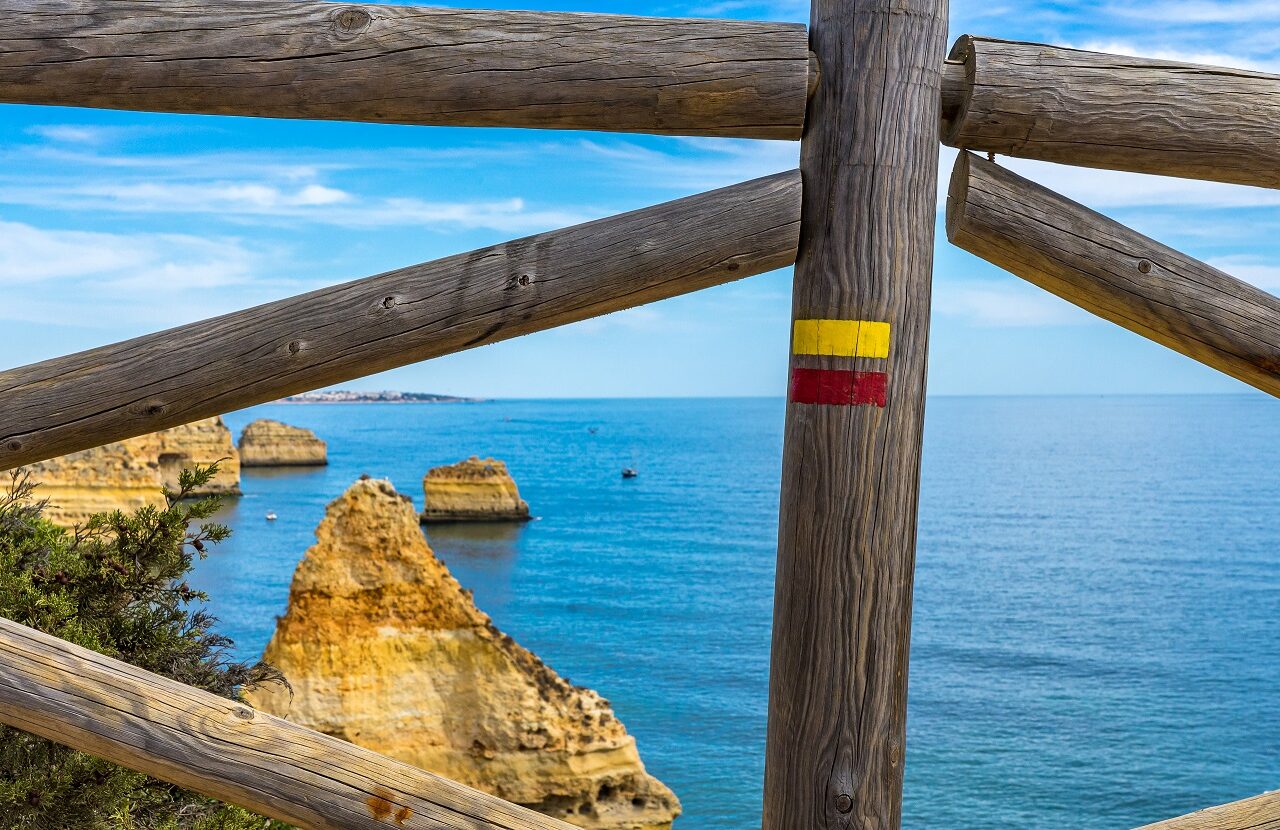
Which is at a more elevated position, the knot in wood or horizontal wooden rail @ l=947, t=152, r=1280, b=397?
the knot in wood

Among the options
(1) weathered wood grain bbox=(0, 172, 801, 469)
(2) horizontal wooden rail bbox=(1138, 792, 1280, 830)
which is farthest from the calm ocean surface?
(1) weathered wood grain bbox=(0, 172, 801, 469)

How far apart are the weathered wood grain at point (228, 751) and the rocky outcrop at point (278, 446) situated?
75.1 m

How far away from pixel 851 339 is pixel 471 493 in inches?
2043

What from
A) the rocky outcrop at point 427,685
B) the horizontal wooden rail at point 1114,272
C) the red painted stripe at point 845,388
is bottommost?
the rocky outcrop at point 427,685

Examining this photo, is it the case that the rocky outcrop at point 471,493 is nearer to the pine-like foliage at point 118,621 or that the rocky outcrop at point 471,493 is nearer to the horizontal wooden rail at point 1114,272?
the pine-like foliage at point 118,621

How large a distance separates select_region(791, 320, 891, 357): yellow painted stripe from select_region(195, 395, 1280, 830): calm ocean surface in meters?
20.6

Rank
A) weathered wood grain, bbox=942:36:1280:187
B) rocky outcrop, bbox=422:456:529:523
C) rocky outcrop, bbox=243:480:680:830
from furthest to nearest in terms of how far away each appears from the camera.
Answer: rocky outcrop, bbox=422:456:529:523 → rocky outcrop, bbox=243:480:680:830 → weathered wood grain, bbox=942:36:1280:187

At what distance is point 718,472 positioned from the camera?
90875mm

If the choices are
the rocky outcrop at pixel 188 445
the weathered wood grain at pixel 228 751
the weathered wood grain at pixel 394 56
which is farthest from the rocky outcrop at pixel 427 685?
the rocky outcrop at pixel 188 445

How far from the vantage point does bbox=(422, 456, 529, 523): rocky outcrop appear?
49094mm

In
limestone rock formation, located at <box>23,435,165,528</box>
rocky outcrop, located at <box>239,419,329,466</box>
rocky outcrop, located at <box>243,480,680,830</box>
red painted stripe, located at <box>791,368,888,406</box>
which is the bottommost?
rocky outcrop, located at <box>243,480,680,830</box>

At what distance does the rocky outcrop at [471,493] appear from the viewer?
49.1m

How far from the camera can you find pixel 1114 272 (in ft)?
6.95

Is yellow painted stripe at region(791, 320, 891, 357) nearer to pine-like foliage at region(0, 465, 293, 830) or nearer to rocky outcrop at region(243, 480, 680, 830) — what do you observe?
pine-like foliage at region(0, 465, 293, 830)
